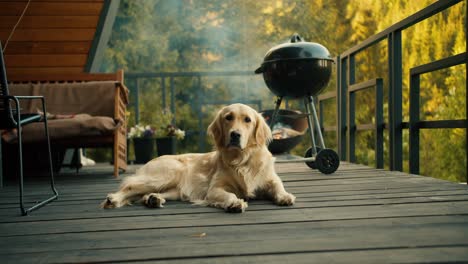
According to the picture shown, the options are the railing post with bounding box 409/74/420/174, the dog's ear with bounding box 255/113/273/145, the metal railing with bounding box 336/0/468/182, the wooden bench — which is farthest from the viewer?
the wooden bench

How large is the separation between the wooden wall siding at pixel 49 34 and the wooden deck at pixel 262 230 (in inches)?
110

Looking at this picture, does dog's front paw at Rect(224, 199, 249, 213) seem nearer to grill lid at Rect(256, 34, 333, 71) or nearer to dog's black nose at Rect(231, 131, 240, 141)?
dog's black nose at Rect(231, 131, 240, 141)

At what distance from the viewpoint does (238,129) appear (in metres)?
2.35

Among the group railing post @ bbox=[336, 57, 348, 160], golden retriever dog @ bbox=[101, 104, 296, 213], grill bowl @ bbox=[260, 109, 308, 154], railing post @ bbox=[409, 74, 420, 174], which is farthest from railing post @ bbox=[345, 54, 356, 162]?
golden retriever dog @ bbox=[101, 104, 296, 213]

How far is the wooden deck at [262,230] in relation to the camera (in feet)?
4.27

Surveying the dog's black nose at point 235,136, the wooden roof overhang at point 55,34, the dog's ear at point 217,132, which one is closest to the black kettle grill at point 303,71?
the dog's ear at point 217,132

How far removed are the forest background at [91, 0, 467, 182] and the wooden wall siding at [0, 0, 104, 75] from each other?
1654mm

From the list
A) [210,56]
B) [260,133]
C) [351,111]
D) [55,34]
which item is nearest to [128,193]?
[260,133]

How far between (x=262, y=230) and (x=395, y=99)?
7.75ft

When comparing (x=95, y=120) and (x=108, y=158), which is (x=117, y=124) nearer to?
(x=95, y=120)

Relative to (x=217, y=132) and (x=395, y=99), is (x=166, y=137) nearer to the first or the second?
(x=395, y=99)

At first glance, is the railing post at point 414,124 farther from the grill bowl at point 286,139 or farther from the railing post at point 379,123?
the grill bowl at point 286,139

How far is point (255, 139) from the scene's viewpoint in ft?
8.07

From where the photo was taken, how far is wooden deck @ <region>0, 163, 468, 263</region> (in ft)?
4.27
